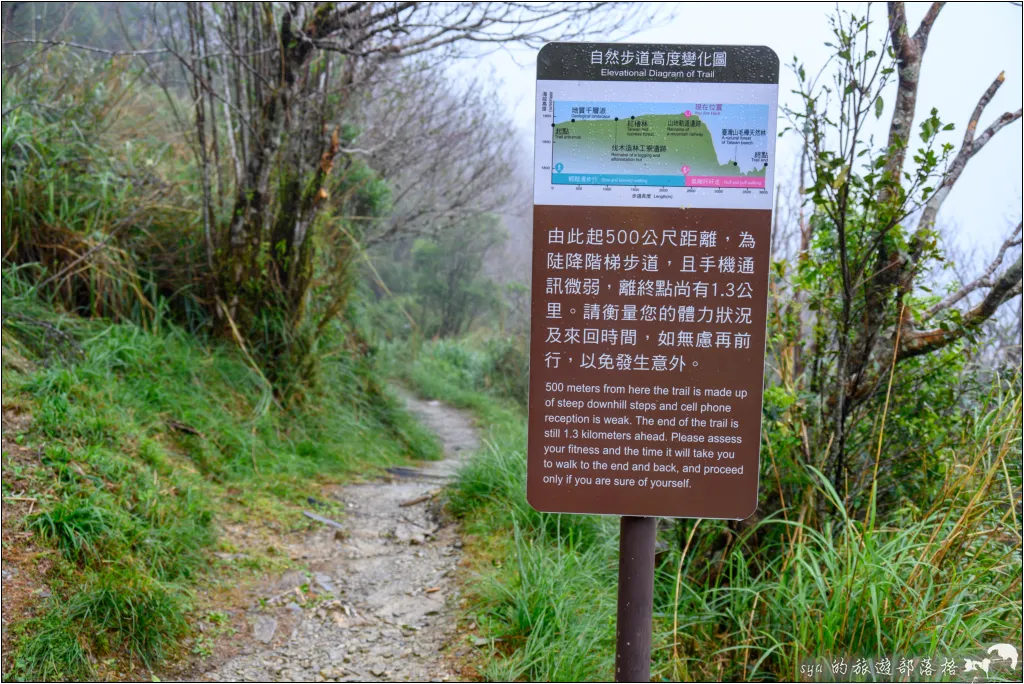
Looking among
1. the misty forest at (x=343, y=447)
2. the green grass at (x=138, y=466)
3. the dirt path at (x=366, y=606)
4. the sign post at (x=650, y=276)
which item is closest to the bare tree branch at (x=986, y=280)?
the misty forest at (x=343, y=447)

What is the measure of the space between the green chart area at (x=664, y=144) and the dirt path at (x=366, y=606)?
82.0 inches

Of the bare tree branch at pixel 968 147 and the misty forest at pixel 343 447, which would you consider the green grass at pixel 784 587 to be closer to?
the misty forest at pixel 343 447

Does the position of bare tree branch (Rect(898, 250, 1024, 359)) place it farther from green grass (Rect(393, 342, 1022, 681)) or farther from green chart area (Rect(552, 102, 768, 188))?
green chart area (Rect(552, 102, 768, 188))

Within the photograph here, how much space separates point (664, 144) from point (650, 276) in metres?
0.34

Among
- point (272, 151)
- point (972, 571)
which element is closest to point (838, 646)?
point (972, 571)

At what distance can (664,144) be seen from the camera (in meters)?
1.96

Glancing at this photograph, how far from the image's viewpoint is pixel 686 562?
3496 mm

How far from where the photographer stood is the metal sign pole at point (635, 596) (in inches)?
83.7

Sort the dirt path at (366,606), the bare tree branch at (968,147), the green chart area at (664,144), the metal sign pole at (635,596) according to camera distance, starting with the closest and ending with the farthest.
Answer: the green chart area at (664,144), the metal sign pole at (635,596), the dirt path at (366,606), the bare tree branch at (968,147)

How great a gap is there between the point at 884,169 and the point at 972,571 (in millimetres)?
1679

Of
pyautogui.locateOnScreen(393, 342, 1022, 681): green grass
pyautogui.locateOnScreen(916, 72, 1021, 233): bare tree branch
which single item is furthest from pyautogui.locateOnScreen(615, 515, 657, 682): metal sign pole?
pyautogui.locateOnScreen(916, 72, 1021, 233): bare tree branch

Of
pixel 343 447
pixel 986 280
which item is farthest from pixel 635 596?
pixel 343 447

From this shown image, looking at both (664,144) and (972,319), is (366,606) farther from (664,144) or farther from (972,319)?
(972,319)

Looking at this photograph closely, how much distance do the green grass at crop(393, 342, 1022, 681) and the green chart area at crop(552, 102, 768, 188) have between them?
1.52 metres
